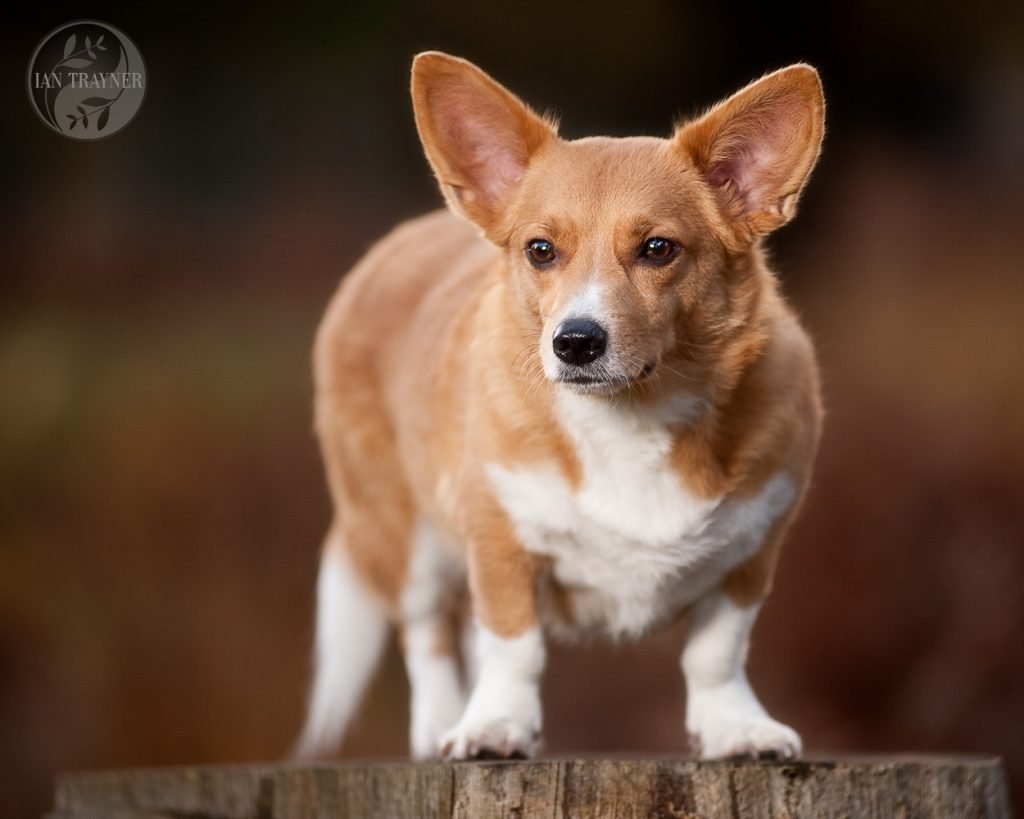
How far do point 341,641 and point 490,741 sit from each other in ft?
5.21

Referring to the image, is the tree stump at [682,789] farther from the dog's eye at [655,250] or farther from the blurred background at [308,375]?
the blurred background at [308,375]

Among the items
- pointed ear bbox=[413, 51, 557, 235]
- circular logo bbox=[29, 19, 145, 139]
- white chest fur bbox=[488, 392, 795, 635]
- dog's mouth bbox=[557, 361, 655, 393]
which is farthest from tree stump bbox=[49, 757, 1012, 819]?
circular logo bbox=[29, 19, 145, 139]

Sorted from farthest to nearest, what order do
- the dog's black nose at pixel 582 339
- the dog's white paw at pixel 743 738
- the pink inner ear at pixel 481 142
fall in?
1. the pink inner ear at pixel 481 142
2. the dog's white paw at pixel 743 738
3. the dog's black nose at pixel 582 339

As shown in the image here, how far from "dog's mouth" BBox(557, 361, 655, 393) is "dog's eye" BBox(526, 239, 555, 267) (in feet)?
0.99

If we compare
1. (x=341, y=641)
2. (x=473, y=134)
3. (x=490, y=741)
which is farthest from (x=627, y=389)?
(x=341, y=641)

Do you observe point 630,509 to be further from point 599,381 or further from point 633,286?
point 633,286

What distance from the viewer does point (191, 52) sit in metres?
7.48

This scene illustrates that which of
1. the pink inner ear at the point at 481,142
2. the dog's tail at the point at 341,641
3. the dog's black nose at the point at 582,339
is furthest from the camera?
the dog's tail at the point at 341,641

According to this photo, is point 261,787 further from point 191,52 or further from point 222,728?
point 191,52

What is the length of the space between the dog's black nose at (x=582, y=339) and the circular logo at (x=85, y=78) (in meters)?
3.15

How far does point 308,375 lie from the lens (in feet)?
24.8

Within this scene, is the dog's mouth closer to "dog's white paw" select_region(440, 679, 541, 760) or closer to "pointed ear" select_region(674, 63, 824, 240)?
"pointed ear" select_region(674, 63, 824, 240)

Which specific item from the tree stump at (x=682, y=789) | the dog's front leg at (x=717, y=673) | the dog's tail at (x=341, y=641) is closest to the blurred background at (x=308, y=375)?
the dog's tail at (x=341, y=641)

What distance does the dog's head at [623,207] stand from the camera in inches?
124
